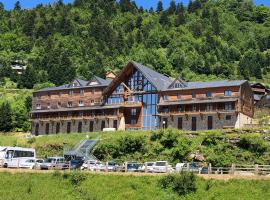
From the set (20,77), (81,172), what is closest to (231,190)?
(81,172)

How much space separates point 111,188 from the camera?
43.4m

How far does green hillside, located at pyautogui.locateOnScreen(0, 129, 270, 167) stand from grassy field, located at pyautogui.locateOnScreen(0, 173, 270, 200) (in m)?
19.2

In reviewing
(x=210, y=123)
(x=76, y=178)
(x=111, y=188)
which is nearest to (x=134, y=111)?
(x=210, y=123)

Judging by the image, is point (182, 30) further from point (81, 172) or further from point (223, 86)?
point (81, 172)

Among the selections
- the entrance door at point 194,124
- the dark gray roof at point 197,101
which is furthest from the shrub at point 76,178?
the dark gray roof at point 197,101

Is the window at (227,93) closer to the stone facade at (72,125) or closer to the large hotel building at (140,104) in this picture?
the large hotel building at (140,104)

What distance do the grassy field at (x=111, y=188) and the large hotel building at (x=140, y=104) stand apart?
1255 inches

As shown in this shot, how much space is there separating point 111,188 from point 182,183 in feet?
19.8

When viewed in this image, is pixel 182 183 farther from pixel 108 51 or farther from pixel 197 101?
pixel 108 51

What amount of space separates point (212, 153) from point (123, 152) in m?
11.7

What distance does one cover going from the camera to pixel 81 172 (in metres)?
46.7

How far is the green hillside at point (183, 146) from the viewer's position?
61.6 meters

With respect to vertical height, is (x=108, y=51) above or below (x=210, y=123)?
above

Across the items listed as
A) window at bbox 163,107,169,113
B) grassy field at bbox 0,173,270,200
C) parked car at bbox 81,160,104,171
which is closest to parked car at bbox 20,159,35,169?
grassy field at bbox 0,173,270,200
